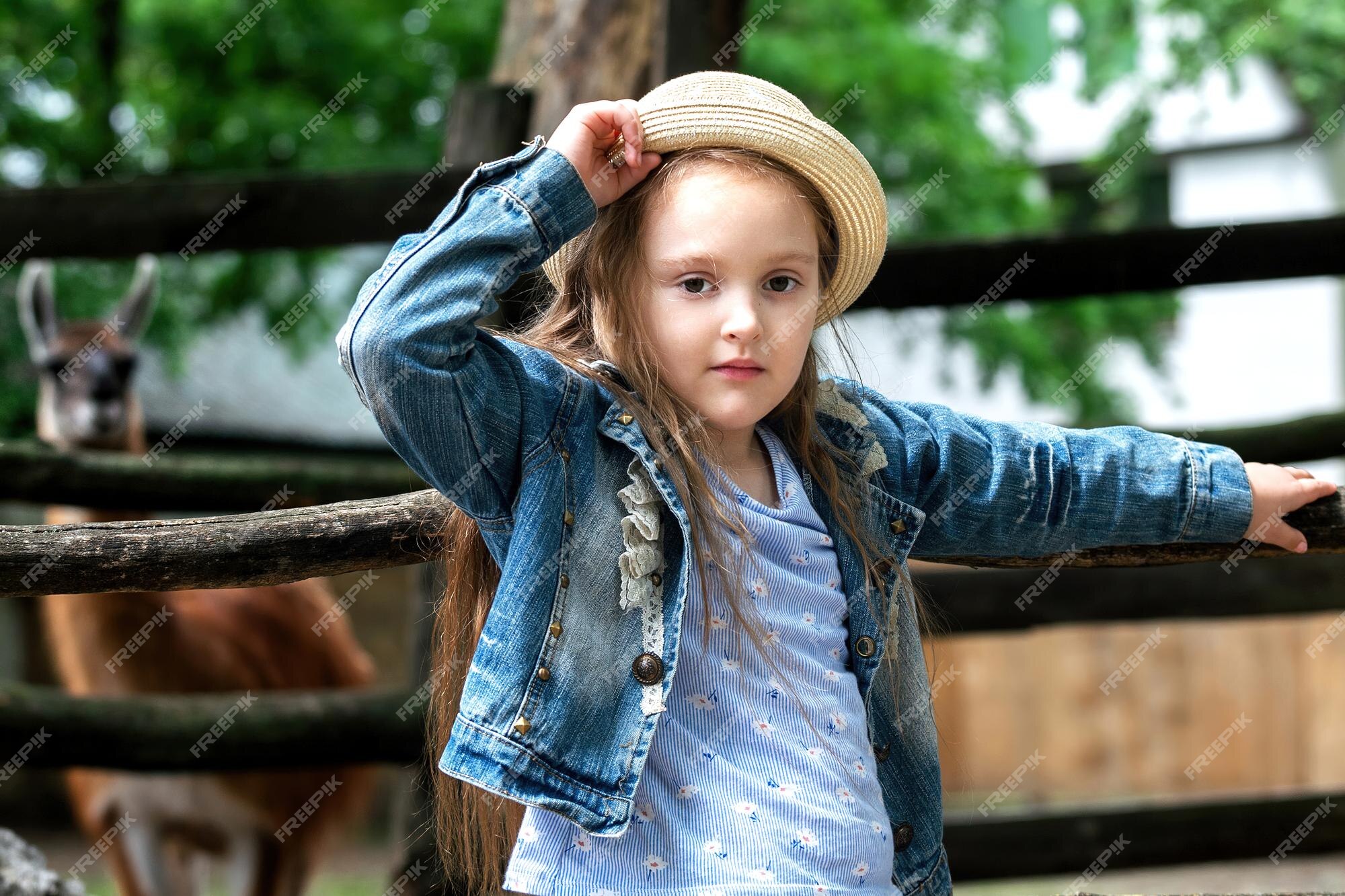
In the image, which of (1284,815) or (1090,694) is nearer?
(1284,815)

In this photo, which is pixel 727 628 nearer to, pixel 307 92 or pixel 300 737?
pixel 300 737

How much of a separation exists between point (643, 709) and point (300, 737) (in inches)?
78.3

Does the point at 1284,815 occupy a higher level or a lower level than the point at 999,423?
lower

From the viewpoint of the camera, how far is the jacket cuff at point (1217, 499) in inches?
75.5

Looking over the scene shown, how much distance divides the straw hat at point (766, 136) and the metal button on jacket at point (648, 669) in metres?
0.51

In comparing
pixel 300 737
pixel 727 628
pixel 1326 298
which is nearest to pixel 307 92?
pixel 300 737

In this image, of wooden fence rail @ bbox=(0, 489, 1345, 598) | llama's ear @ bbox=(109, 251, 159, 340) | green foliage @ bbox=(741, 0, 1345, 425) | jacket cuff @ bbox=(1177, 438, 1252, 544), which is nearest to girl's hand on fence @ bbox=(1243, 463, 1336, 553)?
jacket cuff @ bbox=(1177, 438, 1252, 544)

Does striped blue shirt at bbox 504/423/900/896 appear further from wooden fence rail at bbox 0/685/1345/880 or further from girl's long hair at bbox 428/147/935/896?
wooden fence rail at bbox 0/685/1345/880

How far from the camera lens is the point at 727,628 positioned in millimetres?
1629

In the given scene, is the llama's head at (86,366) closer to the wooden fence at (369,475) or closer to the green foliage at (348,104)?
the wooden fence at (369,475)

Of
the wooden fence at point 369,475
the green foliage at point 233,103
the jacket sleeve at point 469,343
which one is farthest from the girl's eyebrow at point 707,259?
the green foliage at point 233,103

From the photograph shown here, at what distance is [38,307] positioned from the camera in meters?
4.96

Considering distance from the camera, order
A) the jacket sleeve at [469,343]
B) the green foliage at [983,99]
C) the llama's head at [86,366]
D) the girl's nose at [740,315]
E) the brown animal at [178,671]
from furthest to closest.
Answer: the green foliage at [983,99]
the llama's head at [86,366]
the brown animal at [178,671]
the girl's nose at [740,315]
the jacket sleeve at [469,343]

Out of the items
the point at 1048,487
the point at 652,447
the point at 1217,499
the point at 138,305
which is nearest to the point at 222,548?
the point at 652,447
